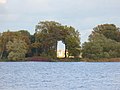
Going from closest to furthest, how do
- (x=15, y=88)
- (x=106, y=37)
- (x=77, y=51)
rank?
(x=15, y=88) → (x=77, y=51) → (x=106, y=37)

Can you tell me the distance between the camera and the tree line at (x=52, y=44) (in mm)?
118500

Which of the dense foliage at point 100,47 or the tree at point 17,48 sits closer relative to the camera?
the dense foliage at point 100,47

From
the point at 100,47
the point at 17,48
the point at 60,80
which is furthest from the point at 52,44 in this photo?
the point at 60,80

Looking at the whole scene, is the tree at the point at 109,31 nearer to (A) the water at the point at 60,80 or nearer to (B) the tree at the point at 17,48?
(B) the tree at the point at 17,48

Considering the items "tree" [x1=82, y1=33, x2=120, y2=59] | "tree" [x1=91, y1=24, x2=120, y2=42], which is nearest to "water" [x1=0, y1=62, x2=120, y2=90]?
"tree" [x1=82, y1=33, x2=120, y2=59]

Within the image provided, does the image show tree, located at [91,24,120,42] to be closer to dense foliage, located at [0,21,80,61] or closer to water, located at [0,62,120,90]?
dense foliage, located at [0,21,80,61]

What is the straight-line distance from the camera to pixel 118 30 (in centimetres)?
13400

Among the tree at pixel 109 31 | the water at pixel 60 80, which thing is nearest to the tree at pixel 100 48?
the tree at pixel 109 31

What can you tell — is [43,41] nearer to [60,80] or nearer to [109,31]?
[109,31]

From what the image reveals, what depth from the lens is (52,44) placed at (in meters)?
123

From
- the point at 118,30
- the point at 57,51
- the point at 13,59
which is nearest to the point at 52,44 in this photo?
the point at 57,51

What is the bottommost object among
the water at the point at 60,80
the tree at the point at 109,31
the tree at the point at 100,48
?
the water at the point at 60,80

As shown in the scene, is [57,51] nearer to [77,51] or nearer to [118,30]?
[77,51]

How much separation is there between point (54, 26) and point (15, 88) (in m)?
91.5
